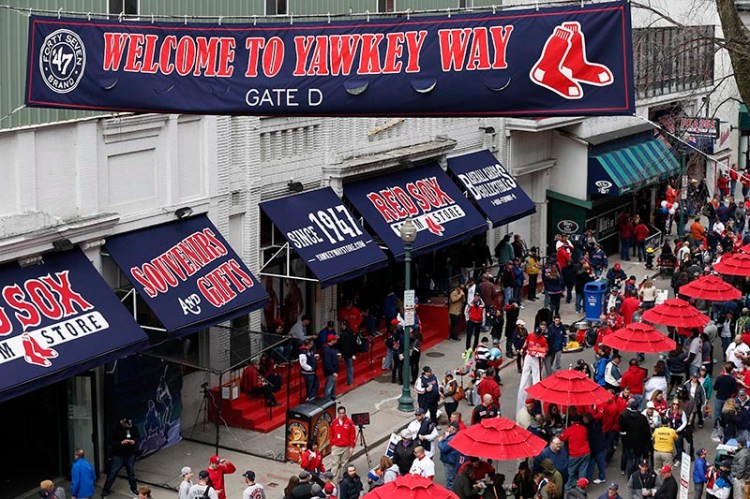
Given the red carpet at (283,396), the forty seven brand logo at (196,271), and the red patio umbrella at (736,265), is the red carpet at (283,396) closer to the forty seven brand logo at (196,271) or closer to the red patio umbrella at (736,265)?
the forty seven brand logo at (196,271)

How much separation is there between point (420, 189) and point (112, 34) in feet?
51.4

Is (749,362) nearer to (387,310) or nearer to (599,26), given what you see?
(387,310)

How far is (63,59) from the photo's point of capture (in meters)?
20.4

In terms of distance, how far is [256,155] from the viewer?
2888 cm

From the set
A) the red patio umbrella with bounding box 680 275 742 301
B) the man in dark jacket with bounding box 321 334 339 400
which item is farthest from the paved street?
the red patio umbrella with bounding box 680 275 742 301

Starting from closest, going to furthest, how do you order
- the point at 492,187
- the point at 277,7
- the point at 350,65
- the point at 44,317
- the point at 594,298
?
the point at 350,65 < the point at 44,317 < the point at 277,7 < the point at 594,298 < the point at 492,187

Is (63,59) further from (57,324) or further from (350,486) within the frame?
(350,486)

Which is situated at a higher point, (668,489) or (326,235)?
(326,235)


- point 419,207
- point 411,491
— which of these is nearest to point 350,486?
point 411,491

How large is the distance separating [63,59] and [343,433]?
8.34 m

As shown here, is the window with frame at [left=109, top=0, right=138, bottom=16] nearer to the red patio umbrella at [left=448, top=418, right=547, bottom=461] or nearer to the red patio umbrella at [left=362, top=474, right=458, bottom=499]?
the red patio umbrella at [left=448, top=418, right=547, bottom=461]

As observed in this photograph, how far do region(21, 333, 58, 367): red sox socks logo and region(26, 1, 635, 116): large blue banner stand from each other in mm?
3916

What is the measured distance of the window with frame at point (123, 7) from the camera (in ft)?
80.4

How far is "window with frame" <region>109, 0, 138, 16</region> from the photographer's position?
24498 millimetres
